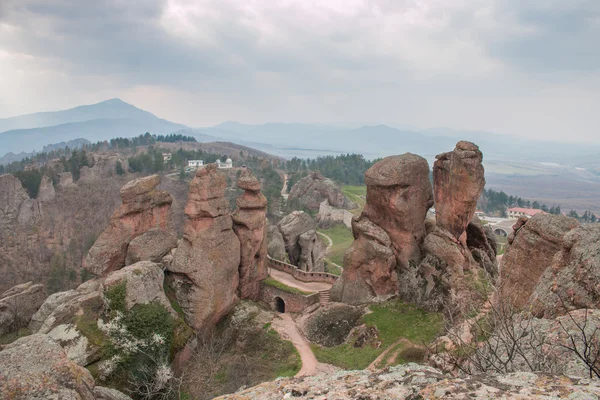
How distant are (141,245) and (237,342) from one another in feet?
28.9

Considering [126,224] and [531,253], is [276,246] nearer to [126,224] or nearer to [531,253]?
[126,224]

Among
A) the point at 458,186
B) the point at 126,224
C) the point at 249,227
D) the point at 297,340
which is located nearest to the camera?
the point at 458,186

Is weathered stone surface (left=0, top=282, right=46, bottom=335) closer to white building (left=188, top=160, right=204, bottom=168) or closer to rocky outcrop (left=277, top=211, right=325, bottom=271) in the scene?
rocky outcrop (left=277, top=211, right=325, bottom=271)

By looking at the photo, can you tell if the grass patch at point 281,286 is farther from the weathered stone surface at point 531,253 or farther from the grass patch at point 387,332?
the weathered stone surface at point 531,253

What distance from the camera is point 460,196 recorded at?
2328 cm

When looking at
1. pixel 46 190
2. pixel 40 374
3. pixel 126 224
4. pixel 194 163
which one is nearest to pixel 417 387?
pixel 40 374

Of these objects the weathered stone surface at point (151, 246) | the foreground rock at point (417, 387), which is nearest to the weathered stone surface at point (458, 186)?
the weathered stone surface at point (151, 246)

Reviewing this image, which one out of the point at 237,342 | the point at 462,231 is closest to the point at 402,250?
the point at 462,231

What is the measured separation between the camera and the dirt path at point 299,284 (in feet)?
97.1

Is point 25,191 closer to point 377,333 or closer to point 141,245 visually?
point 141,245

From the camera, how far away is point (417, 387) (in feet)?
18.2

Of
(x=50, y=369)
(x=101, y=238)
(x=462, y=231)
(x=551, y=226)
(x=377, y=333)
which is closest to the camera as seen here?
(x=50, y=369)

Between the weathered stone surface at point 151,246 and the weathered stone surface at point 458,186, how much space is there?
695 inches

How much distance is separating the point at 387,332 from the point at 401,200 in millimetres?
7744
